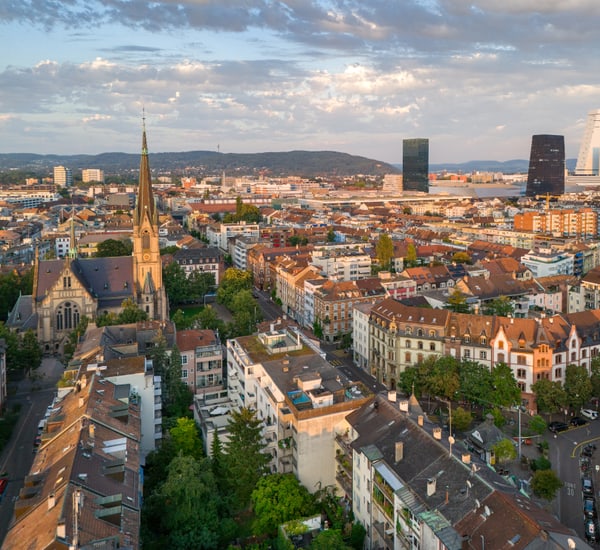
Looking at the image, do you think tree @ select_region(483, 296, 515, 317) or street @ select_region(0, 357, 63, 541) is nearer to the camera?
street @ select_region(0, 357, 63, 541)

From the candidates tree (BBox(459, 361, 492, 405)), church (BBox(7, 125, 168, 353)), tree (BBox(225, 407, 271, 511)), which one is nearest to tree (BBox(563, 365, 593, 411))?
tree (BBox(459, 361, 492, 405))

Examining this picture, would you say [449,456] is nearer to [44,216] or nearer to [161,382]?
[161,382]

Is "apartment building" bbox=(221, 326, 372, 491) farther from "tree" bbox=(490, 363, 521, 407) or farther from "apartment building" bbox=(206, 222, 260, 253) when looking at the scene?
"apartment building" bbox=(206, 222, 260, 253)

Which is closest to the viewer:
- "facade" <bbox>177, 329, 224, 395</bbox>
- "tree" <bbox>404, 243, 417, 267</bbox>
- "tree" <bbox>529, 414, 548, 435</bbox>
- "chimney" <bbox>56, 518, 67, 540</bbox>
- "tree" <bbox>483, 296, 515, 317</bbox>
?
"chimney" <bbox>56, 518, 67, 540</bbox>

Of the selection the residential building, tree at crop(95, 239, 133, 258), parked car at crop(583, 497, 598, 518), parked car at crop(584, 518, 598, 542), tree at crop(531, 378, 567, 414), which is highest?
tree at crop(95, 239, 133, 258)

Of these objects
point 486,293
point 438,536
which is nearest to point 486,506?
point 438,536

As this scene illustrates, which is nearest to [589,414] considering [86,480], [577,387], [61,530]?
[577,387]

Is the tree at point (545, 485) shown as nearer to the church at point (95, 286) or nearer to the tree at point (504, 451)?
→ the tree at point (504, 451)
